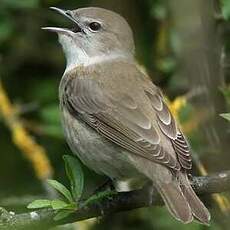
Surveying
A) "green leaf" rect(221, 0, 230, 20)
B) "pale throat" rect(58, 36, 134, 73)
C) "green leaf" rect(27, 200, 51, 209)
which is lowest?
"green leaf" rect(27, 200, 51, 209)

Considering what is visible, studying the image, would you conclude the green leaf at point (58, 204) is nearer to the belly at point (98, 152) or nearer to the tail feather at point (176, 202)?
the tail feather at point (176, 202)

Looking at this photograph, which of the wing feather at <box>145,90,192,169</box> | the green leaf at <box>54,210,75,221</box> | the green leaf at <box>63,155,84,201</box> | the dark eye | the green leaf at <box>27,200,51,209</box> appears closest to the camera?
the green leaf at <box>27,200,51,209</box>

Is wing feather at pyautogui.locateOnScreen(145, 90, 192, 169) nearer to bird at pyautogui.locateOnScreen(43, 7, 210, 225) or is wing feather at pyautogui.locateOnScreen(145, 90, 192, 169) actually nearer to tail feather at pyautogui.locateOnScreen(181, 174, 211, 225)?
bird at pyautogui.locateOnScreen(43, 7, 210, 225)

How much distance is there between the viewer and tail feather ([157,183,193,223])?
5.55m

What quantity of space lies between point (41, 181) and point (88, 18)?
142 cm

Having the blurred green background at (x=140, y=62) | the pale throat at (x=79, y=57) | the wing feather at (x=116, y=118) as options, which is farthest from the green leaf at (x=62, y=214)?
the pale throat at (x=79, y=57)

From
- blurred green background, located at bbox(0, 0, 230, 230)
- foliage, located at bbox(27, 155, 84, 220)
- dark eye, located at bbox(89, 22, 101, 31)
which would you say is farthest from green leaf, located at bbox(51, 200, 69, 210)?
dark eye, located at bbox(89, 22, 101, 31)

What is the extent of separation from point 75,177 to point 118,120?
752 millimetres

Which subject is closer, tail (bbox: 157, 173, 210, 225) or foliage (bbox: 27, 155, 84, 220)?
foliage (bbox: 27, 155, 84, 220)

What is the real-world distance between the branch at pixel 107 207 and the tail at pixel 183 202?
0.06m

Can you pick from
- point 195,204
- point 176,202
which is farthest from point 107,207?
point 195,204

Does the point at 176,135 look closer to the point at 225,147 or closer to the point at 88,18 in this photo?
the point at 225,147

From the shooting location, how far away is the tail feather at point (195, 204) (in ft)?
18.2

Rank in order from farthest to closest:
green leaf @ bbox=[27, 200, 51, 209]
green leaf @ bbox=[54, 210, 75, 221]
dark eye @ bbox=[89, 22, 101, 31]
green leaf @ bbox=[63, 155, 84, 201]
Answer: dark eye @ bbox=[89, 22, 101, 31]
green leaf @ bbox=[63, 155, 84, 201]
green leaf @ bbox=[54, 210, 75, 221]
green leaf @ bbox=[27, 200, 51, 209]
